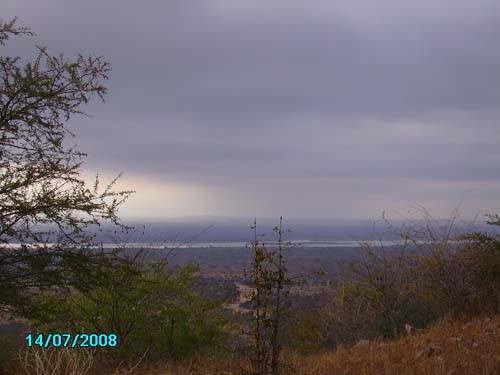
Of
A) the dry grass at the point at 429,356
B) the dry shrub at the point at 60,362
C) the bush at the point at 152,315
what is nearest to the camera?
the dry shrub at the point at 60,362

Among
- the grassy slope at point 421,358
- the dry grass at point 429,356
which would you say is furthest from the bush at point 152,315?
the dry grass at point 429,356

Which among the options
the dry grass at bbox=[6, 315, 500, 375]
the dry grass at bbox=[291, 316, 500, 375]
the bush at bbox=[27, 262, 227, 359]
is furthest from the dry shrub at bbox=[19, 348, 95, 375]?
the dry grass at bbox=[291, 316, 500, 375]

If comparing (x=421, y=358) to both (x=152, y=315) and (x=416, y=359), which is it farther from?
(x=152, y=315)

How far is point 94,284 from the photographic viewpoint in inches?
317

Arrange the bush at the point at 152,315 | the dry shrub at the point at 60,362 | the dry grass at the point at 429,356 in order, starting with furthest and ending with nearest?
the bush at the point at 152,315 → the dry grass at the point at 429,356 → the dry shrub at the point at 60,362

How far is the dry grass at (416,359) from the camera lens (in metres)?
6.71

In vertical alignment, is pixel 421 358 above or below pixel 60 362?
below

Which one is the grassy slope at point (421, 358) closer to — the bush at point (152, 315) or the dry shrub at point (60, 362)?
the dry shrub at point (60, 362)

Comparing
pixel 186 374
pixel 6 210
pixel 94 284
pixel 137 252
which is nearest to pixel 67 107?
pixel 6 210

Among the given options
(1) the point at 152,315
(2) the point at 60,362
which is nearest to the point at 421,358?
(2) the point at 60,362

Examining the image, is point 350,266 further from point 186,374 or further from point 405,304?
point 186,374

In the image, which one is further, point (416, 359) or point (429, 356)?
point (429, 356)

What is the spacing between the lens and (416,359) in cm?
752

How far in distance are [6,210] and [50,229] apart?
69cm
